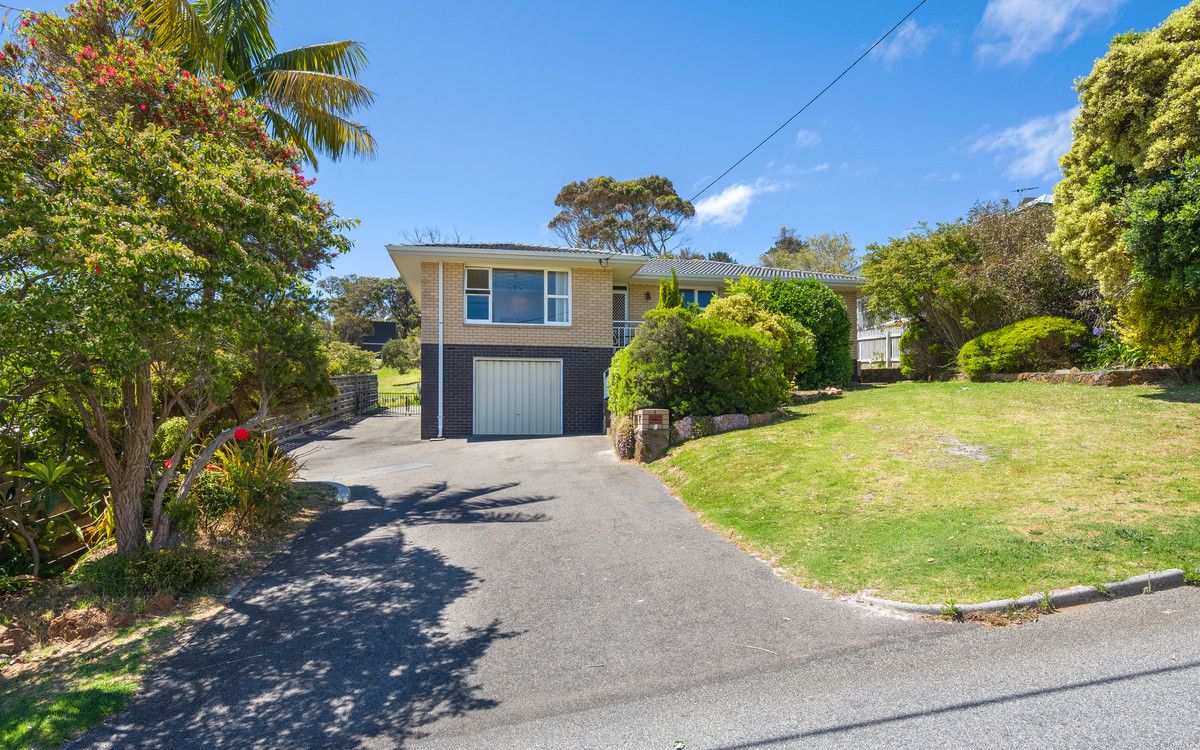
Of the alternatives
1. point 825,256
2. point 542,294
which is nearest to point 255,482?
point 542,294

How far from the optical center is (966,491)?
6.46m

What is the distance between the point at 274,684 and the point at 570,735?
2094 millimetres

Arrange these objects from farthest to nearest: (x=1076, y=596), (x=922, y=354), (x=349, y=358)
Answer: (x=349, y=358)
(x=922, y=354)
(x=1076, y=596)

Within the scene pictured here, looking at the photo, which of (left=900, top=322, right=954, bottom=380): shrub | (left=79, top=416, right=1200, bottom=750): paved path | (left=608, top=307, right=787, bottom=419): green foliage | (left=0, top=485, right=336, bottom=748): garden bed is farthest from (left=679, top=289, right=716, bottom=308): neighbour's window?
(left=0, top=485, right=336, bottom=748): garden bed

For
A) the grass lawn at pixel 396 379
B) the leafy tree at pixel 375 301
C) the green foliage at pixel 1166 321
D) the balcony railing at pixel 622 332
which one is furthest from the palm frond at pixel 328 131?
the leafy tree at pixel 375 301

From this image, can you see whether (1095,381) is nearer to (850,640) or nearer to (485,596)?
(850,640)

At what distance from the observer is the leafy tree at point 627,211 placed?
130ft

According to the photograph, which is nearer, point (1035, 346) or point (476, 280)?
point (1035, 346)

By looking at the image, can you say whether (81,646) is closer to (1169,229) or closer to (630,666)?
(630,666)

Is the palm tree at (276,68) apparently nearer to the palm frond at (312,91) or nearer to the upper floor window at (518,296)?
the palm frond at (312,91)

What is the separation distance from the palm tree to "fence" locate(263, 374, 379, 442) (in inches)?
253

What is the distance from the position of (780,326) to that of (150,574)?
39.9 feet

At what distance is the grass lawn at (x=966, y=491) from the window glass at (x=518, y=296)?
25.4 ft

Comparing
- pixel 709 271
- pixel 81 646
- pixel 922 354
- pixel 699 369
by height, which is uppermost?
pixel 709 271
